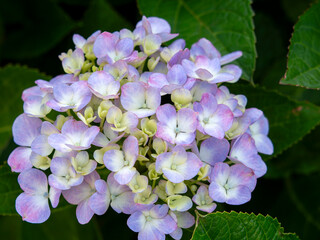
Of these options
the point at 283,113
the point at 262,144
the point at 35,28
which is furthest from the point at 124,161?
the point at 35,28

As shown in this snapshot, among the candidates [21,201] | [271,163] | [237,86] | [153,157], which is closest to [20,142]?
[21,201]

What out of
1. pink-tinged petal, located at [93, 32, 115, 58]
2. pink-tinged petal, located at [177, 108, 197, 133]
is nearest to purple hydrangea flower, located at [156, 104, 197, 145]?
pink-tinged petal, located at [177, 108, 197, 133]

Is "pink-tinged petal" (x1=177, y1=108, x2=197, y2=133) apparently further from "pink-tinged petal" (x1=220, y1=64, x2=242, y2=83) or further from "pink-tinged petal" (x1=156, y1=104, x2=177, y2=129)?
"pink-tinged petal" (x1=220, y1=64, x2=242, y2=83)

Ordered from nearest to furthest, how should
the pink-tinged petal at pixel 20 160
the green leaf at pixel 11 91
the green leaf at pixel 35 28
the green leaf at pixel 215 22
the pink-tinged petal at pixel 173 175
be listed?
1. the pink-tinged petal at pixel 173 175
2. the pink-tinged petal at pixel 20 160
3. the green leaf at pixel 215 22
4. the green leaf at pixel 11 91
5. the green leaf at pixel 35 28

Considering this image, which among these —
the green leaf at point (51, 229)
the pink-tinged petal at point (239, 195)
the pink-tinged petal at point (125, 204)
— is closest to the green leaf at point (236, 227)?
the pink-tinged petal at point (239, 195)

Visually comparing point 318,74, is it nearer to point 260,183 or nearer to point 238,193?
point 238,193

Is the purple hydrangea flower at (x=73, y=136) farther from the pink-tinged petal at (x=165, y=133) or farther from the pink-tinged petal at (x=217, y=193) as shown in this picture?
the pink-tinged petal at (x=217, y=193)
